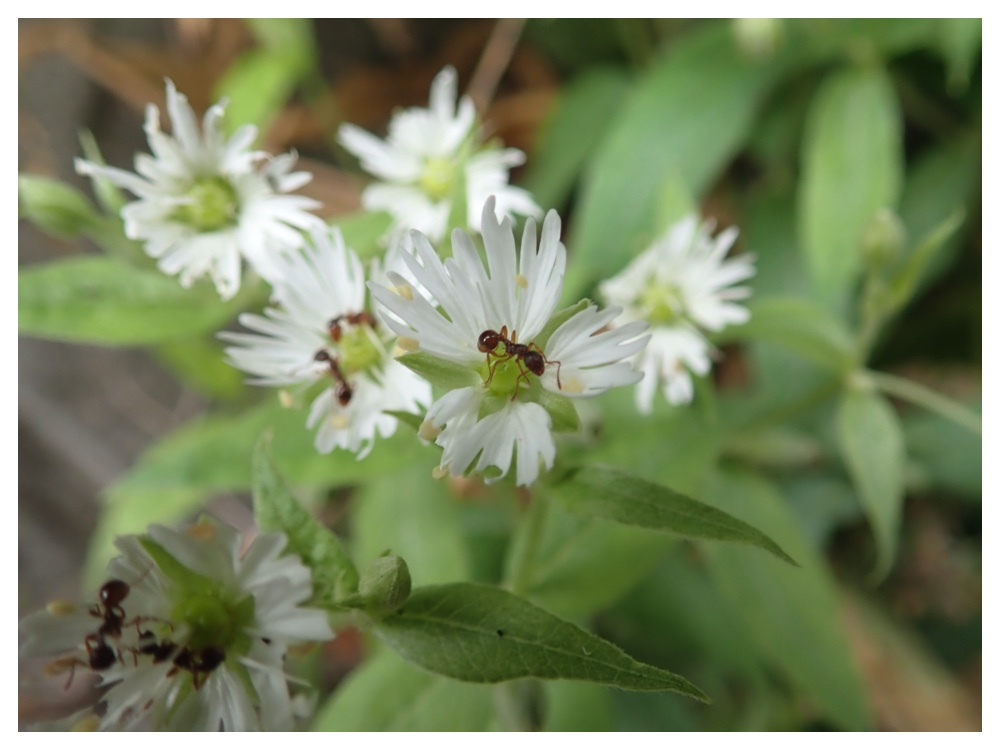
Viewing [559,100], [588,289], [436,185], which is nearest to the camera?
[436,185]

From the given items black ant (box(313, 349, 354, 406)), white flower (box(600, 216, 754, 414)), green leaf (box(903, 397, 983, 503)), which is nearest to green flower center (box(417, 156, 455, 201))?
white flower (box(600, 216, 754, 414))

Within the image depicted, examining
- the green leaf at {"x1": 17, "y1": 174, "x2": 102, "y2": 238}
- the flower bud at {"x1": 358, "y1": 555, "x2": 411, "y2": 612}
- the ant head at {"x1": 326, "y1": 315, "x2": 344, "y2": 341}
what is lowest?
the flower bud at {"x1": 358, "y1": 555, "x2": 411, "y2": 612}

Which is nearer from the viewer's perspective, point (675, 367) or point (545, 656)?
point (545, 656)

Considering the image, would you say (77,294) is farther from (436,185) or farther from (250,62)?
(250,62)

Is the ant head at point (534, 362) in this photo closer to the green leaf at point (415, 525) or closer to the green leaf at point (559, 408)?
the green leaf at point (559, 408)

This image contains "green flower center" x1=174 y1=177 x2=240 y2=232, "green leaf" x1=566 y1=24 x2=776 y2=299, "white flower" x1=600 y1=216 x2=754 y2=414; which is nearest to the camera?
"green flower center" x1=174 y1=177 x2=240 y2=232

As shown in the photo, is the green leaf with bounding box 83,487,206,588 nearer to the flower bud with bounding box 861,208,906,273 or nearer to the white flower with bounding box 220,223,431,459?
the white flower with bounding box 220,223,431,459

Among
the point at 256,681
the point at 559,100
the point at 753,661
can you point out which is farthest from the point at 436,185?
the point at 753,661
